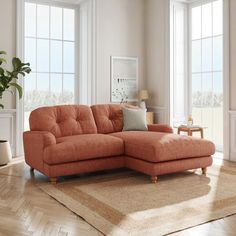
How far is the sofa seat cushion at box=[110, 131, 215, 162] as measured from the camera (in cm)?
369

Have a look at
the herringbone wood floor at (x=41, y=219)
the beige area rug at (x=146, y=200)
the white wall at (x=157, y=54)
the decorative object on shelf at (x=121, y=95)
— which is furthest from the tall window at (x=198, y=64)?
the herringbone wood floor at (x=41, y=219)

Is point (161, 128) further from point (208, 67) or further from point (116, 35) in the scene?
point (116, 35)

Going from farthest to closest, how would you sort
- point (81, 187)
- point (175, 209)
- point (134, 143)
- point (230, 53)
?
point (230, 53), point (134, 143), point (81, 187), point (175, 209)

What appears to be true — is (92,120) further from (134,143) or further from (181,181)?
(181,181)

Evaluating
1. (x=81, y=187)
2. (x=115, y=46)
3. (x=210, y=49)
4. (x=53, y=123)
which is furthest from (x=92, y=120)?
(x=210, y=49)

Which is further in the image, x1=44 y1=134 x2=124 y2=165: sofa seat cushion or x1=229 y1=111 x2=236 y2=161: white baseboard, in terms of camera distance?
x1=229 y1=111 x2=236 y2=161: white baseboard

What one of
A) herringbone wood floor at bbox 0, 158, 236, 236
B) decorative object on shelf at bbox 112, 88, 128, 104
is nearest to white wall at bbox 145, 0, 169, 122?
decorative object on shelf at bbox 112, 88, 128, 104

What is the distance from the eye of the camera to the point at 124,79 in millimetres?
6328

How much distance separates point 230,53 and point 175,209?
312 centimetres

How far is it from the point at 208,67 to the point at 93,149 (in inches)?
118

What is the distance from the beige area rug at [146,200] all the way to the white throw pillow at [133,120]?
2.61ft

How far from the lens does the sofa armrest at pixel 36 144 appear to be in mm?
3758

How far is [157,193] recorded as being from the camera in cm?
331

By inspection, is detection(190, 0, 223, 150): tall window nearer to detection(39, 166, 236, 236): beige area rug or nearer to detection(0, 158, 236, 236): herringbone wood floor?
detection(39, 166, 236, 236): beige area rug
